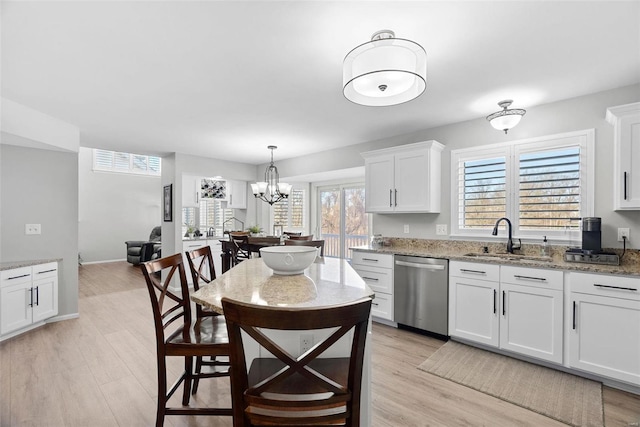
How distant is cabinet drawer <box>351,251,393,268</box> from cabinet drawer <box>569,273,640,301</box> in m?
1.70

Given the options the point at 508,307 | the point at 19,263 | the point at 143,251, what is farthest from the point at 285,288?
the point at 143,251

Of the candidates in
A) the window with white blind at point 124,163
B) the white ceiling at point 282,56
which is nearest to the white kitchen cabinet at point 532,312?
the white ceiling at point 282,56

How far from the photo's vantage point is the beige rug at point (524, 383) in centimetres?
207

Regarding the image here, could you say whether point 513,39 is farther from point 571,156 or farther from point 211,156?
point 211,156

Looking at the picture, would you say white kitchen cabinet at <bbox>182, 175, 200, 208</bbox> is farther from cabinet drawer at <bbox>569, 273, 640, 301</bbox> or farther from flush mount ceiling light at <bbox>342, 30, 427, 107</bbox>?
cabinet drawer at <bbox>569, 273, 640, 301</bbox>

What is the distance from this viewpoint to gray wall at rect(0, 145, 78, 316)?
3.53 m

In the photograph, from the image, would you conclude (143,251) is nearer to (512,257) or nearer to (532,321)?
(512,257)

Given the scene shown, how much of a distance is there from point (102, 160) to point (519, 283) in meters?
9.88

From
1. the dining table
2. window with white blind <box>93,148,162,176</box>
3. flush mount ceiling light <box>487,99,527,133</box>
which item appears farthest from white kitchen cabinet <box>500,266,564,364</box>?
window with white blind <box>93,148,162,176</box>

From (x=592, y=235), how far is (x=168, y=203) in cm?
592

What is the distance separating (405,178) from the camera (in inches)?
149

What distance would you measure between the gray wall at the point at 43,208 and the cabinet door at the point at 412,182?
419cm

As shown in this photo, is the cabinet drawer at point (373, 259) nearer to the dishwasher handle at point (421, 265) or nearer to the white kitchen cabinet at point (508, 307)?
→ the dishwasher handle at point (421, 265)

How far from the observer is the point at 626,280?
7.34 ft
